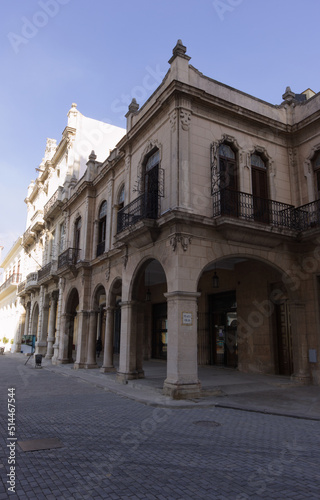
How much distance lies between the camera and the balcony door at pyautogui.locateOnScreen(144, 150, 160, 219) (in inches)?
494

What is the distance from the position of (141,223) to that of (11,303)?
128ft

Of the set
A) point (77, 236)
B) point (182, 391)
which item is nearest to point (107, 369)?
point (182, 391)

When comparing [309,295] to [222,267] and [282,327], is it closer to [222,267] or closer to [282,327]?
[282,327]

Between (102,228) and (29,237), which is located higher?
(29,237)

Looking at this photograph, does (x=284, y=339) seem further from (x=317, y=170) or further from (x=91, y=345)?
(x=91, y=345)

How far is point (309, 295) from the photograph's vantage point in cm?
1313

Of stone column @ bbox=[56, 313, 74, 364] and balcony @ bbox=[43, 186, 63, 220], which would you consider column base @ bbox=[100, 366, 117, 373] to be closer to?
stone column @ bbox=[56, 313, 74, 364]

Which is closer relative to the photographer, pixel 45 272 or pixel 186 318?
pixel 186 318

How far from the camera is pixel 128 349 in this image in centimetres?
1360

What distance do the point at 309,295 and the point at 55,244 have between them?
62.4 feet

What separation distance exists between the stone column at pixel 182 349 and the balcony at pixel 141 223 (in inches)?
89.7

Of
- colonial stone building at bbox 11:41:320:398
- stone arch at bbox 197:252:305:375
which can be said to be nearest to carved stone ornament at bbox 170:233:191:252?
colonial stone building at bbox 11:41:320:398

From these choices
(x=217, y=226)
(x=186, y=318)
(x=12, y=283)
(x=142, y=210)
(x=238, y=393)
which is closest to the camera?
(x=186, y=318)

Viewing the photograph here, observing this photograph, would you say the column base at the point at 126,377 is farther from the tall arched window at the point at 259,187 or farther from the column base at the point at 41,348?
the column base at the point at 41,348
